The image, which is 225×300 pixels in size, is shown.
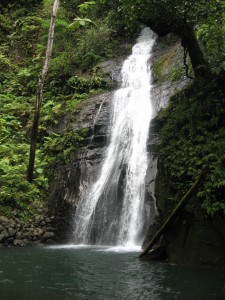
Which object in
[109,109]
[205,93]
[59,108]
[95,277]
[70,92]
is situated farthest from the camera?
[70,92]

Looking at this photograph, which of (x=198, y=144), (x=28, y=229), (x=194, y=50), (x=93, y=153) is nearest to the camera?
(x=198, y=144)

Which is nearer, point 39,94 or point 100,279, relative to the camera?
point 100,279

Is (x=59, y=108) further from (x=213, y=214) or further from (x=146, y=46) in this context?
(x=213, y=214)

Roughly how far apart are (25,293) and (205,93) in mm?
6881

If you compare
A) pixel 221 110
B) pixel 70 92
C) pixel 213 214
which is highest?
pixel 70 92

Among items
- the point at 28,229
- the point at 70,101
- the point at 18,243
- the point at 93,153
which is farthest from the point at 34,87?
the point at 18,243

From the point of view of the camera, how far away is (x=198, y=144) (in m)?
9.69

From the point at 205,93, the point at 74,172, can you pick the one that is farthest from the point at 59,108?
the point at 205,93

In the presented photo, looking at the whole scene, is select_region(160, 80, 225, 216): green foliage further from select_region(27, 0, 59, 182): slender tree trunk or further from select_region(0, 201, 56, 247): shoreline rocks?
select_region(0, 201, 56, 247): shoreline rocks

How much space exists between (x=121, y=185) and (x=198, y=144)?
5.44 metres

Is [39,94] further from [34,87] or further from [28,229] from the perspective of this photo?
[34,87]

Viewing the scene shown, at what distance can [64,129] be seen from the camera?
18.9 metres

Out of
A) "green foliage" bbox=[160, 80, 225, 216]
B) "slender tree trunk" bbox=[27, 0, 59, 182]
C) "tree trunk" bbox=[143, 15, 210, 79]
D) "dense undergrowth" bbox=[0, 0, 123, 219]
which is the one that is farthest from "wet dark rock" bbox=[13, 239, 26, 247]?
"tree trunk" bbox=[143, 15, 210, 79]

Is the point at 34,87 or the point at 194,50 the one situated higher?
the point at 34,87
